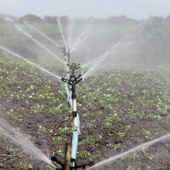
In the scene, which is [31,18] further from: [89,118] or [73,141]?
[73,141]

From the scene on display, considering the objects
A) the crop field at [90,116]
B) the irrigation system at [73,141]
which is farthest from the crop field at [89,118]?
the irrigation system at [73,141]

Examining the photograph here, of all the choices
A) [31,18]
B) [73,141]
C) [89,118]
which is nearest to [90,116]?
[89,118]

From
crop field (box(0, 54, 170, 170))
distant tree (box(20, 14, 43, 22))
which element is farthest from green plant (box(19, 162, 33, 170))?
distant tree (box(20, 14, 43, 22))

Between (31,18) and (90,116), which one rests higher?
(31,18)

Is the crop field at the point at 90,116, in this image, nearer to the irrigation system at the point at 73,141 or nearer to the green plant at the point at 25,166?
the green plant at the point at 25,166

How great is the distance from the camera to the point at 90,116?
52.4 feet

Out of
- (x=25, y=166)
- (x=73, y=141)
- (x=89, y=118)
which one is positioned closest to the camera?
(x=73, y=141)

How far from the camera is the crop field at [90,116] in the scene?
1169 cm

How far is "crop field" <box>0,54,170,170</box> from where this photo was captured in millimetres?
11688

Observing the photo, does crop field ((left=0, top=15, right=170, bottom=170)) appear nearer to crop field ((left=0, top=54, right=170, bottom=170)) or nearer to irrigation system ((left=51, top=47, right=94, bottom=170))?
crop field ((left=0, top=54, right=170, bottom=170))

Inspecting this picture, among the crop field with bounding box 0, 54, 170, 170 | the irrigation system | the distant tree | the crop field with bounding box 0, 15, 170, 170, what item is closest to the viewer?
the irrigation system

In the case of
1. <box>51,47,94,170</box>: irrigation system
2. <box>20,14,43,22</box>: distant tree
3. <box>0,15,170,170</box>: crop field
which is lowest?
<box>51,47,94,170</box>: irrigation system

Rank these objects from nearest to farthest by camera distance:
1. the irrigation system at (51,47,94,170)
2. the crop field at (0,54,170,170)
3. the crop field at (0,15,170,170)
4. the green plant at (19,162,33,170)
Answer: the irrigation system at (51,47,94,170), the green plant at (19,162,33,170), the crop field at (0,15,170,170), the crop field at (0,54,170,170)

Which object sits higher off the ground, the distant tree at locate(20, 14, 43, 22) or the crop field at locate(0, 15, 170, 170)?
the distant tree at locate(20, 14, 43, 22)
